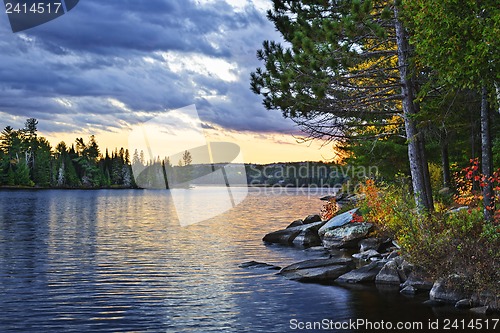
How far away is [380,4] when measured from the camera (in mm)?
20953

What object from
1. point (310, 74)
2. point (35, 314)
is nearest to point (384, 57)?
point (310, 74)

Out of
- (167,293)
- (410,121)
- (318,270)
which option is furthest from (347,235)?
(167,293)

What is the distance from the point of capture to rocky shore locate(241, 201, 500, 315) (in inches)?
581

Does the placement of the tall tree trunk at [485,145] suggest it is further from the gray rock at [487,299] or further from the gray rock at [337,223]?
the gray rock at [337,223]

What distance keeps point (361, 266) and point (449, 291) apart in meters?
6.29

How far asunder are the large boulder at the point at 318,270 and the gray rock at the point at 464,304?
498cm

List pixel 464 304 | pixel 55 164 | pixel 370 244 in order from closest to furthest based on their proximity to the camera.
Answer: pixel 464 304 < pixel 370 244 < pixel 55 164

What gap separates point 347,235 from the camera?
2692 cm

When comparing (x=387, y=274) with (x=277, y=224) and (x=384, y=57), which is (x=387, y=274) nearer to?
(x=384, y=57)

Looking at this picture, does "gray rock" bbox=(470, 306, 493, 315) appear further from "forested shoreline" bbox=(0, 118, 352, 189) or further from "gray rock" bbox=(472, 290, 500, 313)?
"forested shoreline" bbox=(0, 118, 352, 189)

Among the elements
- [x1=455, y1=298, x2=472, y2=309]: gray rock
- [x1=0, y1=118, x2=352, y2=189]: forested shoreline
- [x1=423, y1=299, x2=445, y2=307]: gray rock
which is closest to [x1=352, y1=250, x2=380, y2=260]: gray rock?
[x1=423, y1=299, x2=445, y2=307]: gray rock

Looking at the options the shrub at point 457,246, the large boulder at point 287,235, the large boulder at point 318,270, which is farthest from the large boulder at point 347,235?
the shrub at point 457,246

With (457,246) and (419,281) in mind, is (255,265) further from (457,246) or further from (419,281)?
(457,246)

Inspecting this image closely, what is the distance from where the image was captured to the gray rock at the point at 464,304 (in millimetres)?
14211
